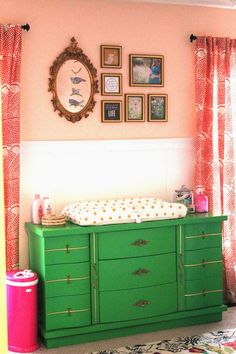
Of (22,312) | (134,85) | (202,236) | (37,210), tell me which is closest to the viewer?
(22,312)

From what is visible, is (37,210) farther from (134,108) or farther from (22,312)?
(134,108)

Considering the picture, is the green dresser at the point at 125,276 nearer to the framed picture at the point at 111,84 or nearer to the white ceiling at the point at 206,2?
the framed picture at the point at 111,84

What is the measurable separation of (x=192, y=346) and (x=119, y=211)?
3.57 ft

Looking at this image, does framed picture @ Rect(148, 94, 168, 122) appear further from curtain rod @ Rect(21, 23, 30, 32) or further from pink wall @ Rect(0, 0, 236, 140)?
curtain rod @ Rect(21, 23, 30, 32)

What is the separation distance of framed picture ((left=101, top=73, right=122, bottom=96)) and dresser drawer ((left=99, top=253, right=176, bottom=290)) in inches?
54.0

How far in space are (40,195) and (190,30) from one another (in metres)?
1.94

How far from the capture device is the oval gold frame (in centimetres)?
404

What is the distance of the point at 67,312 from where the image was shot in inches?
145

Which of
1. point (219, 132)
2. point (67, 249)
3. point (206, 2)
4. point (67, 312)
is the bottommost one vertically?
point (67, 312)

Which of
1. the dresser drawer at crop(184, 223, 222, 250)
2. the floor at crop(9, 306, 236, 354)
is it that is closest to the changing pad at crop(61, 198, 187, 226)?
the dresser drawer at crop(184, 223, 222, 250)

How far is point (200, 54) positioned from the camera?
4473 mm

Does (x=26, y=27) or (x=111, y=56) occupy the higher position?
(x=26, y=27)

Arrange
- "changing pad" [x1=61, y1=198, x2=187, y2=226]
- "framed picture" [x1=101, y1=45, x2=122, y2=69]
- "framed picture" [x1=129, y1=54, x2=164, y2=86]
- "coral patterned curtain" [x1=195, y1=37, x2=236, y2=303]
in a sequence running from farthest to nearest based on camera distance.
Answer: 1. "coral patterned curtain" [x1=195, y1=37, x2=236, y2=303]
2. "framed picture" [x1=129, y1=54, x2=164, y2=86]
3. "framed picture" [x1=101, y1=45, x2=122, y2=69]
4. "changing pad" [x1=61, y1=198, x2=187, y2=226]

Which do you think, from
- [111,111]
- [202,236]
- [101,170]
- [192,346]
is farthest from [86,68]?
[192,346]
